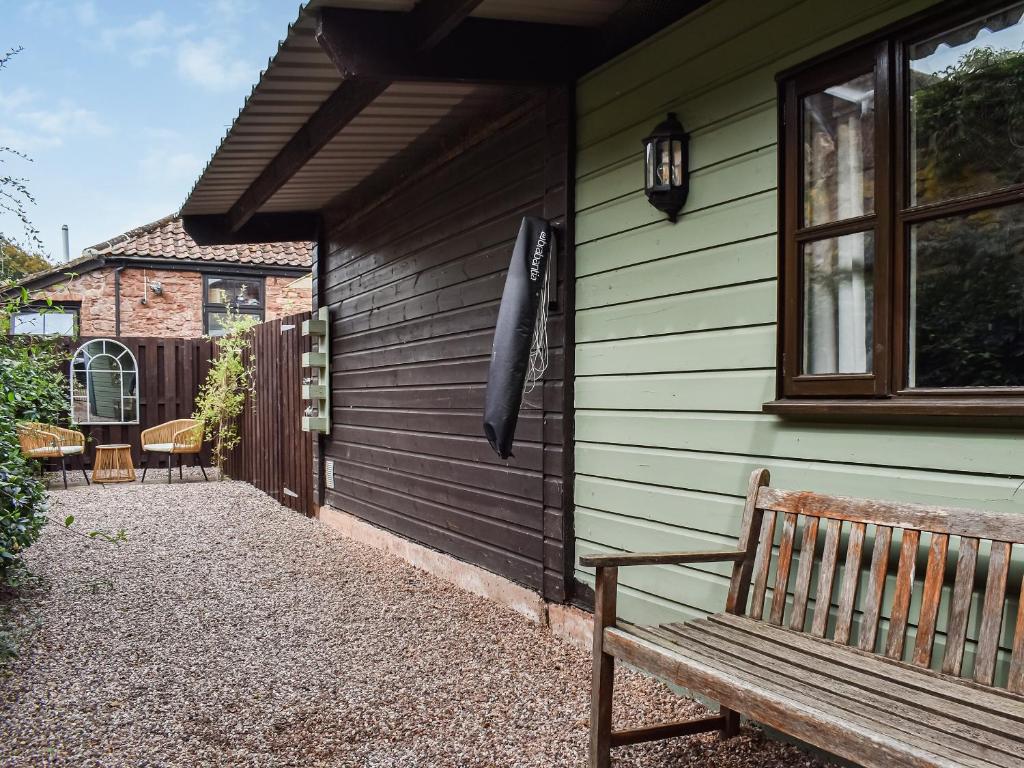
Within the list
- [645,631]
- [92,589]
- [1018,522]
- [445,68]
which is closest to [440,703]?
[645,631]

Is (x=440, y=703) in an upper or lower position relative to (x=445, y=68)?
lower

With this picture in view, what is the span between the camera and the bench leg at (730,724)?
2623 mm

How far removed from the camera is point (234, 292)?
15914 mm

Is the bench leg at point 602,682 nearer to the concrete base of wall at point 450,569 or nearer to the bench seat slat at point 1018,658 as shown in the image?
the bench seat slat at point 1018,658

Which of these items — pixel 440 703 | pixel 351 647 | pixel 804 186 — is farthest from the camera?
pixel 351 647

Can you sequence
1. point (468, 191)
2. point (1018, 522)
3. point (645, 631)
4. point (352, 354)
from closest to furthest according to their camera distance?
point (1018, 522) < point (645, 631) < point (468, 191) < point (352, 354)

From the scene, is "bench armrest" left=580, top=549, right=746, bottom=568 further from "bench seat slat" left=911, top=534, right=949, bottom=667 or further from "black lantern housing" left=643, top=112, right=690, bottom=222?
"black lantern housing" left=643, top=112, right=690, bottom=222

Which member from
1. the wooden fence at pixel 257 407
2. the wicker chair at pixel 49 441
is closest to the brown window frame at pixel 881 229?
the wooden fence at pixel 257 407

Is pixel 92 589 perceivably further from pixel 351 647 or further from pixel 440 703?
pixel 440 703

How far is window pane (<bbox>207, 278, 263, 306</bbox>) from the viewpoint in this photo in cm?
1568

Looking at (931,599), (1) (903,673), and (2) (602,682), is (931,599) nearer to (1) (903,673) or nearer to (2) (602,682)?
(1) (903,673)

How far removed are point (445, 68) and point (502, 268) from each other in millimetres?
1206

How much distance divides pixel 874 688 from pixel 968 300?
106 cm

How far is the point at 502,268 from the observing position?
4430 millimetres
